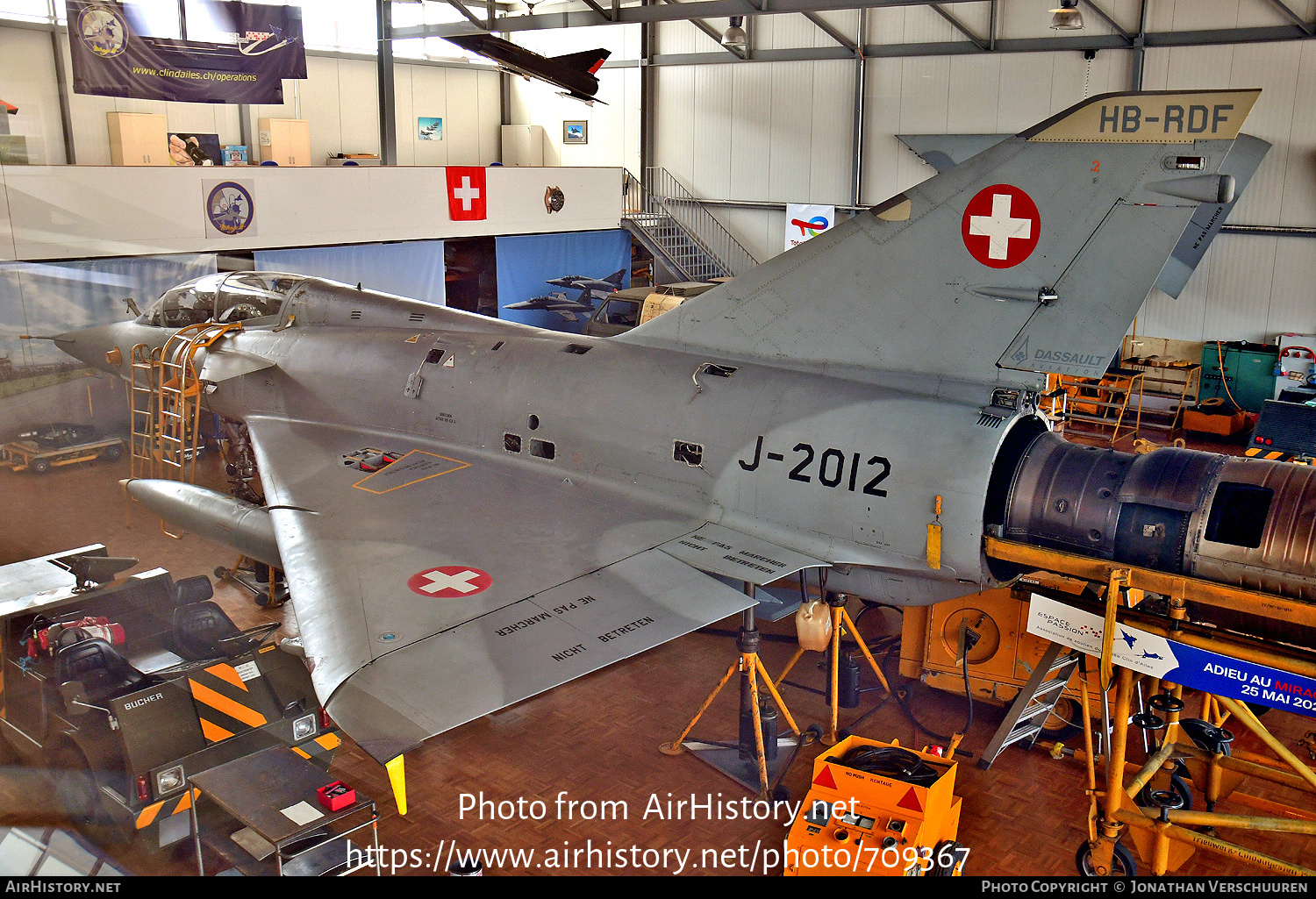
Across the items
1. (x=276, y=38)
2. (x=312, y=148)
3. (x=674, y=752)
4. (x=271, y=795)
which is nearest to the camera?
(x=271, y=795)

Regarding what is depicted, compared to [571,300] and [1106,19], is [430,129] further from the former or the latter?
[1106,19]

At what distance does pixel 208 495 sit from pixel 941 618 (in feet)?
20.2

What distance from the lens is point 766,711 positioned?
646 cm

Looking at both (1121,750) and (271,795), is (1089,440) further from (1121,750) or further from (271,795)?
(271,795)

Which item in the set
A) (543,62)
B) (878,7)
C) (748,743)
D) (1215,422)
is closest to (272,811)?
(748,743)

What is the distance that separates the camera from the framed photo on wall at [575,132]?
23.5m

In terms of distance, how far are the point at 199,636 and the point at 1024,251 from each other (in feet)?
20.9

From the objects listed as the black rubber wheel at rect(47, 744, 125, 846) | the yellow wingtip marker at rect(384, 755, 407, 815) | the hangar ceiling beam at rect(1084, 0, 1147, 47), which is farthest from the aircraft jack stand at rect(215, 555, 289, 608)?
the hangar ceiling beam at rect(1084, 0, 1147, 47)

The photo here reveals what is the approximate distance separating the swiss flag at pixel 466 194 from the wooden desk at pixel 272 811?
11.3 m

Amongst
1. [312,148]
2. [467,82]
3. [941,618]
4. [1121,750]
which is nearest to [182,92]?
[941,618]

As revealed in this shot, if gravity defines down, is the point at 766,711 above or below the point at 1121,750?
below

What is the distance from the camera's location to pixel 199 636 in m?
6.84

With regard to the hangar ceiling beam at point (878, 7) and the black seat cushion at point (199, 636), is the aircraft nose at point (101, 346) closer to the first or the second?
the black seat cushion at point (199, 636)

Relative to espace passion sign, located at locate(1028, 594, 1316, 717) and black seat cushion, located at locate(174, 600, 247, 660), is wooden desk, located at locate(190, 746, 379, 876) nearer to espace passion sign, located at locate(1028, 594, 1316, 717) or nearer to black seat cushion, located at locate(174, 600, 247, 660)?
black seat cushion, located at locate(174, 600, 247, 660)
